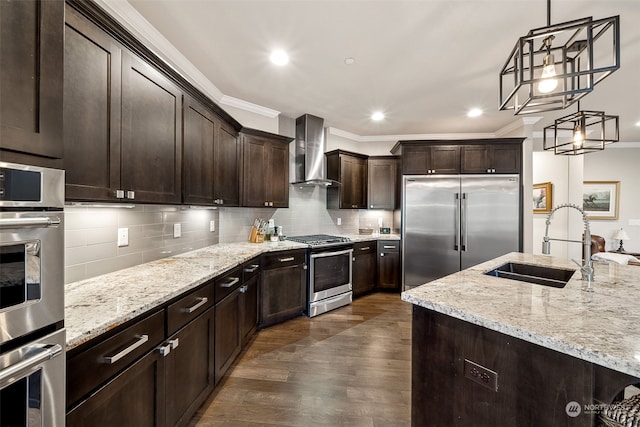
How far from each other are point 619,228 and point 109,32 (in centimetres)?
816

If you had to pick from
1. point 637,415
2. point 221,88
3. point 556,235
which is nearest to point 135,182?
point 221,88

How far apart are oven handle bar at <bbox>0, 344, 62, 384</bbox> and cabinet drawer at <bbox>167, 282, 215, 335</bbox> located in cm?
59

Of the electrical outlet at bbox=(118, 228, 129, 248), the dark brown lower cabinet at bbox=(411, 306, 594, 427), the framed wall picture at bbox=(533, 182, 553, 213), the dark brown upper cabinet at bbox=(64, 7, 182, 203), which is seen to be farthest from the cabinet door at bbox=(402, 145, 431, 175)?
the electrical outlet at bbox=(118, 228, 129, 248)

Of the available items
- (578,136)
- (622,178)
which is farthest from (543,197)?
(578,136)

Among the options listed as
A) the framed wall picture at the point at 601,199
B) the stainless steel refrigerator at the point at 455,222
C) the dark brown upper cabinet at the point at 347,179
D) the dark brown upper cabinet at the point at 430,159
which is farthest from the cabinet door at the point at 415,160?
the framed wall picture at the point at 601,199

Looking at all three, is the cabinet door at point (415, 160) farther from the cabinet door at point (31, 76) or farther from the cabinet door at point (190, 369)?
the cabinet door at point (31, 76)

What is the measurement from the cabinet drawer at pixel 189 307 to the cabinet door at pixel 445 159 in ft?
11.6

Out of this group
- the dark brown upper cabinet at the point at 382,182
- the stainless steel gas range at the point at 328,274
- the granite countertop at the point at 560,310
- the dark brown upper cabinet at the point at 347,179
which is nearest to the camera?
the granite countertop at the point at 560,310

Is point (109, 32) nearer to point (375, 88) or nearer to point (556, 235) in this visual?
point (375, 88)

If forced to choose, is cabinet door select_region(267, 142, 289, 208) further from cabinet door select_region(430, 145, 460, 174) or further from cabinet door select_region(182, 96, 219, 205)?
cabinet door select_region(430, 145, 460, 174)

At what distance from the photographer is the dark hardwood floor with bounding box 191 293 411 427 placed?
169 cm

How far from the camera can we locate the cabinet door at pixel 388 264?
416cm

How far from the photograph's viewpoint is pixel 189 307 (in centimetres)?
148

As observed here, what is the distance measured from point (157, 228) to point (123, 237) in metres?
0.34
